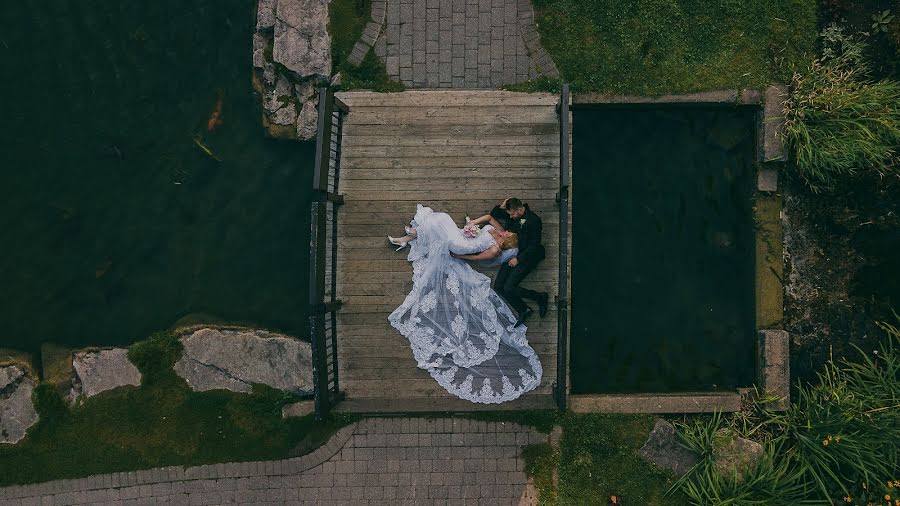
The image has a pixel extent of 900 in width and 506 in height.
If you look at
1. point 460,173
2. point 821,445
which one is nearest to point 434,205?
point 460,173

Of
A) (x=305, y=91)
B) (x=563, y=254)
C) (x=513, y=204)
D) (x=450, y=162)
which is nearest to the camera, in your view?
(x=513, y=204)

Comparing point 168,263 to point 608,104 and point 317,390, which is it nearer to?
point 317,390

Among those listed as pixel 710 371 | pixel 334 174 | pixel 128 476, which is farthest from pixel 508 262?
pixel 128 476

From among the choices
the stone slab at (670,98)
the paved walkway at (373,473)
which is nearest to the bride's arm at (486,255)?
the paved walkway at (373,473)

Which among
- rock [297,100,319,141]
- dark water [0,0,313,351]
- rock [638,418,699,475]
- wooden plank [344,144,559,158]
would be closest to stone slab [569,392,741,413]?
rock [638,418,699,475]

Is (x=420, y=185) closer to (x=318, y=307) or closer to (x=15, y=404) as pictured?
(x=318, y=307)

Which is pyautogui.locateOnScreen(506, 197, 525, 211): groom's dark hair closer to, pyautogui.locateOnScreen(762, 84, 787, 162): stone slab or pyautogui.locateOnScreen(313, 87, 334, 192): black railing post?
pyautogui.locateOnScreen(313, 87, 334, 192): black railing post
